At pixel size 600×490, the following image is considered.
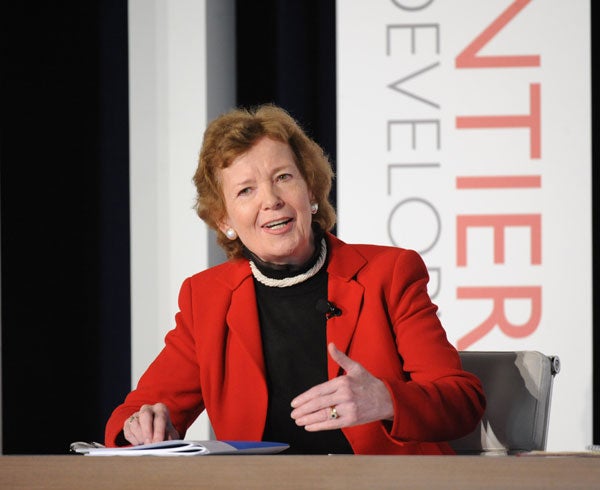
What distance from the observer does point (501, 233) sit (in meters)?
3.68

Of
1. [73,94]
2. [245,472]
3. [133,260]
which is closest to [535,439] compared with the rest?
[245,472]

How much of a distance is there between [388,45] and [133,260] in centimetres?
140

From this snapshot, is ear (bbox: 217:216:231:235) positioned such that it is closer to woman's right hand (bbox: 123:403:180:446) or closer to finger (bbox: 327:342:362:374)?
woman's right hand (bbox: 123:403:180:446)

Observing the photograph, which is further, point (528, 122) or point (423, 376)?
point (528, 122)

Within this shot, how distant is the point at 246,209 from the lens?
215 centimetres

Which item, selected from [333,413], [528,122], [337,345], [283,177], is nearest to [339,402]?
[333,413]

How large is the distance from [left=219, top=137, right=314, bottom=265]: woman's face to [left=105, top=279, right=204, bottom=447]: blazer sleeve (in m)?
0.21

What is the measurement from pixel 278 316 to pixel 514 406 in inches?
21.1

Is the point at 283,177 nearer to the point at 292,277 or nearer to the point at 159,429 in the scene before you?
the point at 292,277

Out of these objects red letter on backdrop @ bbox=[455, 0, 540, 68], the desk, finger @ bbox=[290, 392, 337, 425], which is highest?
red letter on backdrop @ bbox=[455, 0, 540, 68]

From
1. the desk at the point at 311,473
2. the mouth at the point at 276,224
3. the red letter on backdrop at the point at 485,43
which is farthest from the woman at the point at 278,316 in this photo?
the red letter on backdrop at the point at 485,43

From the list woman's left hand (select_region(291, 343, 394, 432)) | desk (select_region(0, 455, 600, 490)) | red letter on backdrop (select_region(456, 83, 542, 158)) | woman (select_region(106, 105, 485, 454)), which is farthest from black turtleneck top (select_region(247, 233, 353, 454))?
red letter on backdrop (select_region(456, 83, 542, 158))

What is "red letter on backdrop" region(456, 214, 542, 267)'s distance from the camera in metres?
3.67

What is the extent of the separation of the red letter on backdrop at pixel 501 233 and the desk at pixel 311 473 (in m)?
2.67
